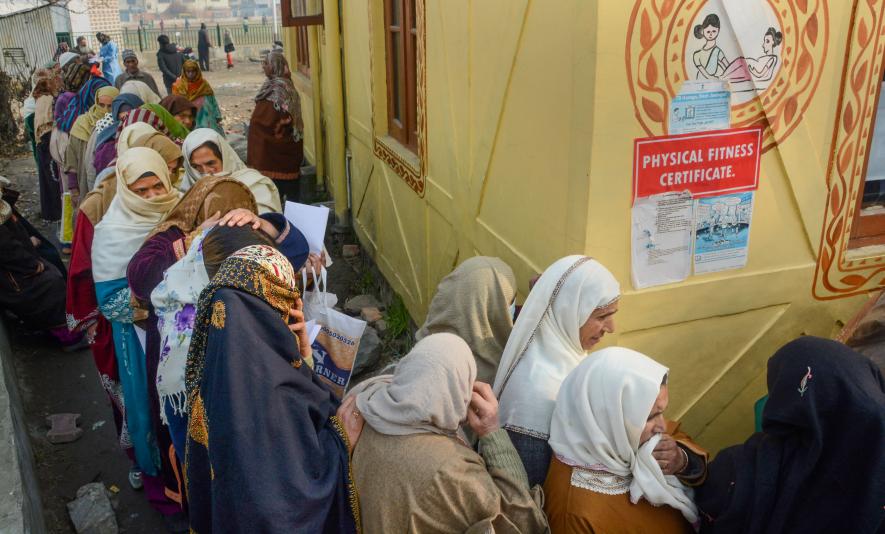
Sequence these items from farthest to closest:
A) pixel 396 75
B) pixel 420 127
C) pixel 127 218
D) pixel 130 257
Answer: pixel 396 75 → pixel 420 127 → pixel 127 218 → pixel 130 257

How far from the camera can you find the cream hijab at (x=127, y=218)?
336cm

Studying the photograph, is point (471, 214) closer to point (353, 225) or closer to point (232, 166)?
point (232, 166)

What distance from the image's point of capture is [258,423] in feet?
5.98

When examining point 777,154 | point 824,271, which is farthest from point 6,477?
point 824,271

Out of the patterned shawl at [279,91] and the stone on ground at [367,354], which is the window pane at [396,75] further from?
the patterned shawl at [279,91]

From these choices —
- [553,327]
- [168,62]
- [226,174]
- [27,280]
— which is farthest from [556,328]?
[168,62]

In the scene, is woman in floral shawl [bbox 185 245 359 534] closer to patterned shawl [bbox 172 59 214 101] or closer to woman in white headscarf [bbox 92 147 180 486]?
woman in white headscarf [bbox 92 147 180 486]

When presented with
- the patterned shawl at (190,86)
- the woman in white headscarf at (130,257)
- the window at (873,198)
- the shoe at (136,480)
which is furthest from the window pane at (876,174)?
the patterned shawl at (190,86)

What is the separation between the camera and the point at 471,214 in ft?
12.8

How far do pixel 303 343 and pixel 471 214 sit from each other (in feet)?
5.58

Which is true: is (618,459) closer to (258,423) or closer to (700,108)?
(258,423)

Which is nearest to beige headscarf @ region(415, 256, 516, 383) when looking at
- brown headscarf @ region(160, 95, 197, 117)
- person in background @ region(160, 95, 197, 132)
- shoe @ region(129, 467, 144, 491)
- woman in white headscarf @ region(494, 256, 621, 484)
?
woman in white headscarf @ region(494, 256, 621, 484)

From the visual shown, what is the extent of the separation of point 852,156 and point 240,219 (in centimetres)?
260

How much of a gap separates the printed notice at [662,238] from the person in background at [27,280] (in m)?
4.54
